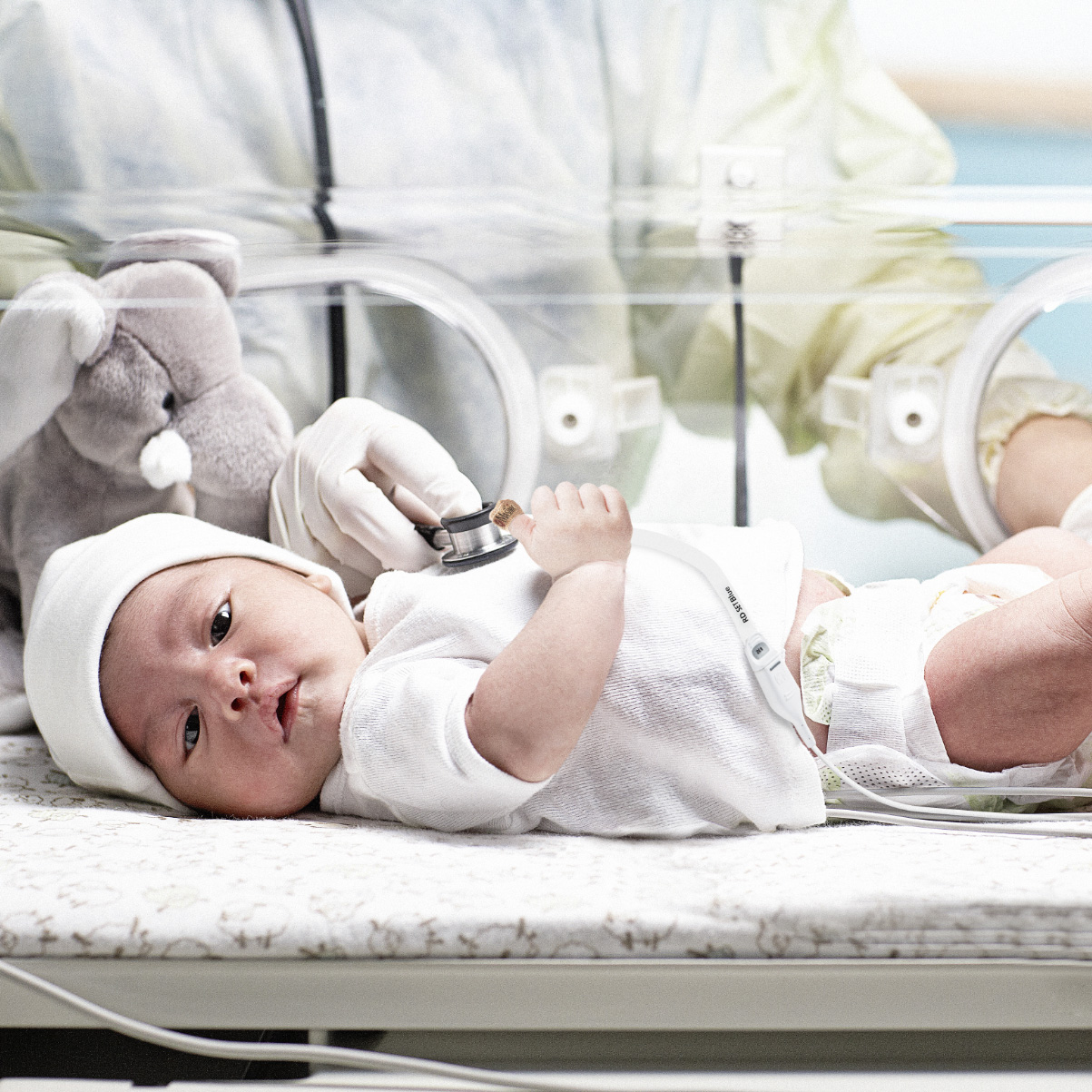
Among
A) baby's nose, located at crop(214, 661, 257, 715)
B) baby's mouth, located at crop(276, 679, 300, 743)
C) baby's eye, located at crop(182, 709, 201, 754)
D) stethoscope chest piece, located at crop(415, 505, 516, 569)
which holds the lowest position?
baby's eye, located at crop(182, 709, 201, 754)

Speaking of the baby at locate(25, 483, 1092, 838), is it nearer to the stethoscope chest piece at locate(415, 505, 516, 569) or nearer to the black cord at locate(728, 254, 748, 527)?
the stethoscope chest piece at locate(415, 505, 516, 569)

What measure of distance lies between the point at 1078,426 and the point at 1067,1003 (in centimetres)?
88

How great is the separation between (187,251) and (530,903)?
843mm

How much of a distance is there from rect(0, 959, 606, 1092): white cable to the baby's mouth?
272 mm

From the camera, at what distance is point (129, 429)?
1.09m

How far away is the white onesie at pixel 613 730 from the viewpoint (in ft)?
2.57

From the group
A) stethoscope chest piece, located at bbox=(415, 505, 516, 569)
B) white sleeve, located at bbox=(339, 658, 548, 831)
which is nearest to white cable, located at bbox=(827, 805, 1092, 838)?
white sleeve, located at bbox=(339, 658, 548, 831)

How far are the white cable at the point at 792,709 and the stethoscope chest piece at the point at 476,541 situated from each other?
201 millimetres

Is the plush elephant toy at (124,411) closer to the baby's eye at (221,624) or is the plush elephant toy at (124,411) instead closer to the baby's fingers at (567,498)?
the baby's eye at (221,624)

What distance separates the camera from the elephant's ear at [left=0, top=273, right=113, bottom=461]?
1054 millimetres

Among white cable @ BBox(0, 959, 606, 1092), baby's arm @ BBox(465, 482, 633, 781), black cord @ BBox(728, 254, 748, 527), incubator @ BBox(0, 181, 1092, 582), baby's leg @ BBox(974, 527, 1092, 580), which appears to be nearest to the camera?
white cable @ BBox(0, 959, 606, 1092)

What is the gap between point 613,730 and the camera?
2.77 ft

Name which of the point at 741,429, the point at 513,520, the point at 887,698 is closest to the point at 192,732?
the point at 513,520

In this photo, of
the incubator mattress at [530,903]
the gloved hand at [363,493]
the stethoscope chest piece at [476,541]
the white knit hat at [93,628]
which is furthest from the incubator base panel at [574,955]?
the gloved hand at [363,493]
